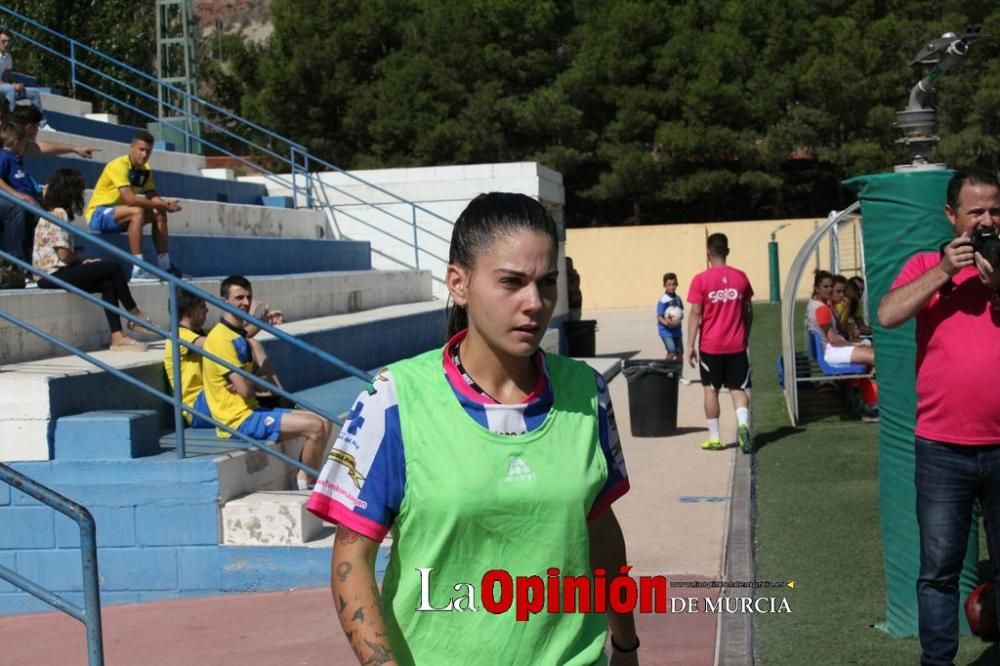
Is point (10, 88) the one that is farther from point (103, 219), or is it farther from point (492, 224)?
point (492, 224)

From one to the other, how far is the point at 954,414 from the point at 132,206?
7859 millimetres

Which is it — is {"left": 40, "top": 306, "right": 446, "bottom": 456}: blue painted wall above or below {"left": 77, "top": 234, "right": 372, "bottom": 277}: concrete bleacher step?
below

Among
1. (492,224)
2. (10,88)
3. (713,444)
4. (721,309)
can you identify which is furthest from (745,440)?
(492,224)

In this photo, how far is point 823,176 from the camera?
141 feet

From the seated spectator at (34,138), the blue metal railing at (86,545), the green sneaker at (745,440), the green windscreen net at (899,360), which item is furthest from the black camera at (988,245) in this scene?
the seated spectator at (34,138)

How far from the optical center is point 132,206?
10789 millimetres

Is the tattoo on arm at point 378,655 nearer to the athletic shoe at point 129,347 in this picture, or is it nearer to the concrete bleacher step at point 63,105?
the athletic shoe at point 129,347

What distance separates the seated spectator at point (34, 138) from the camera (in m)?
10.8

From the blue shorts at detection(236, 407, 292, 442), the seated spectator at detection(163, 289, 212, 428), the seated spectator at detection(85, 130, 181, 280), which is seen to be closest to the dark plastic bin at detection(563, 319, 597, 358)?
the seated spectator at detection(85, 130, 181, 280)

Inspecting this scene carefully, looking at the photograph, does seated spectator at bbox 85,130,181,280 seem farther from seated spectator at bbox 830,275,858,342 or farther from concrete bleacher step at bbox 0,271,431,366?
seated spectator at bbox 830,275,858,342

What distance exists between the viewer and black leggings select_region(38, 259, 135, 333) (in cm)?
890

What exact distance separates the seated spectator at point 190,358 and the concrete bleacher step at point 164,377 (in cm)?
19

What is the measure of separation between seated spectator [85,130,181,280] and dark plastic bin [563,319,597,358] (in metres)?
8.15

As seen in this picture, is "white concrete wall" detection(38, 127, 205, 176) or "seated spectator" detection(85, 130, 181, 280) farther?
"white concrete wall" detection(38, 127, 205, 176)
